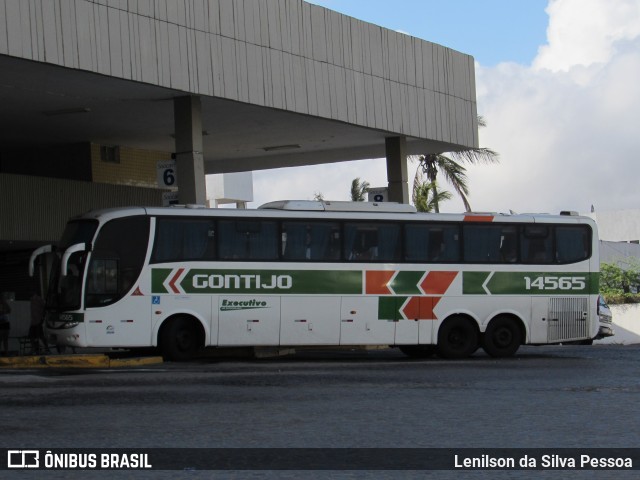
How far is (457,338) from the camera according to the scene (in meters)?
25.2

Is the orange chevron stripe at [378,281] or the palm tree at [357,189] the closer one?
the orange chevron stripe at [378,281]

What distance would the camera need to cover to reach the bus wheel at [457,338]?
81.9 feet

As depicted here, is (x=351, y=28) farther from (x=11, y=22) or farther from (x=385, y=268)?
(x=11, y=22)

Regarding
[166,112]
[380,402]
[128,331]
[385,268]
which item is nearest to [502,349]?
[385,268]

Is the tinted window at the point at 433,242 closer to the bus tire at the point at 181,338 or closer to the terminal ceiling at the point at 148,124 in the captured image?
the bus tire at the point at 181,338

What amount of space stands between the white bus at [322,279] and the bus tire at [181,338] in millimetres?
27

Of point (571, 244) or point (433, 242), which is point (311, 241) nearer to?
point (433, 242)

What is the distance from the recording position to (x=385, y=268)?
80.9ft

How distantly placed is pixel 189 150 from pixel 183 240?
4.16 meters

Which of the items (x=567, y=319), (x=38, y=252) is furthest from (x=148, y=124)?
(x=567, y=319)

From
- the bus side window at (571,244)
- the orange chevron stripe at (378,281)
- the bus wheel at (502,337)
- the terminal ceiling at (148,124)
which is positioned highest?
the terminal ceiling at (148,124)

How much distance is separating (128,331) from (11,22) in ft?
20.2

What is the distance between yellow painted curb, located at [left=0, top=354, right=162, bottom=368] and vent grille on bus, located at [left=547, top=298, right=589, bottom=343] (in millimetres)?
9039

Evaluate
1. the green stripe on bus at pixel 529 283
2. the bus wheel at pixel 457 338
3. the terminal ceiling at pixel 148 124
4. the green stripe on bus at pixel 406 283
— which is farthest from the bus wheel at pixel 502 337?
the terminal ceiling at pixel 148 124
